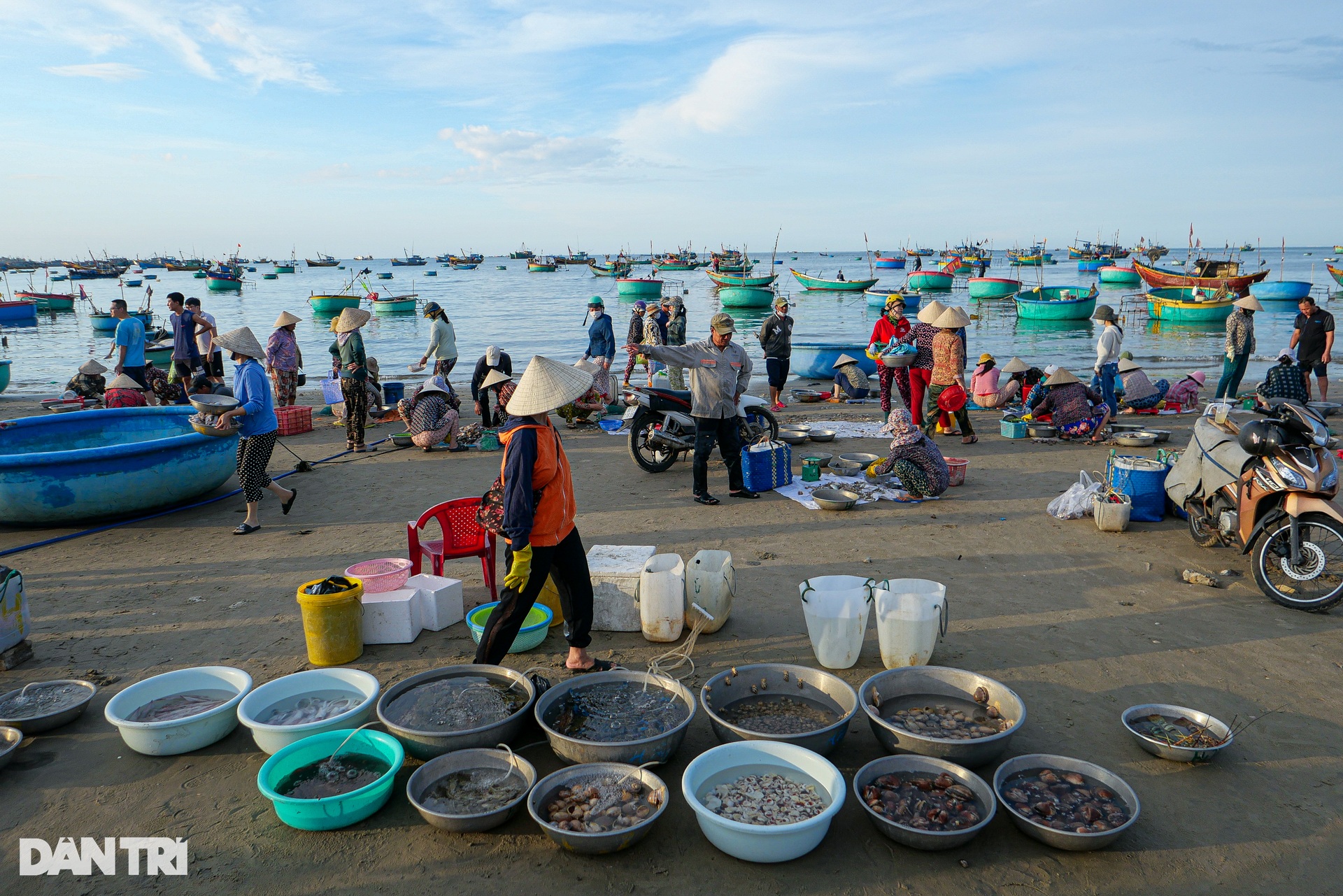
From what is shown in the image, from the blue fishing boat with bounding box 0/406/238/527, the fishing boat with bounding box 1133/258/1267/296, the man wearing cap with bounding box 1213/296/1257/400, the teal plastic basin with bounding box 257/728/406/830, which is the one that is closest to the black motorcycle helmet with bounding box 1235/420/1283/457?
the teal plastic basin with bounding box 257/728/406/830

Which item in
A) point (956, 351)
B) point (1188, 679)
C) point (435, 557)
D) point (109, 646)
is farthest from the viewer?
point (956, 351)

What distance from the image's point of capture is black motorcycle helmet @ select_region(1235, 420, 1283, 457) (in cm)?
549

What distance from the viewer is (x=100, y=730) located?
4.14m

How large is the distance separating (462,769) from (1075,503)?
6.33m

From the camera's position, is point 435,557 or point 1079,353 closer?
point 435,557

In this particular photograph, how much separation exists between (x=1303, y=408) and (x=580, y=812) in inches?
230

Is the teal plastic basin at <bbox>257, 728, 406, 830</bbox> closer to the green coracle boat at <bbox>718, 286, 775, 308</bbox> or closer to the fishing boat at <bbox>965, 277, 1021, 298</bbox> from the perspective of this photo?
the green coracle boat at <bbox>718, 286, 775, 308</bbox>

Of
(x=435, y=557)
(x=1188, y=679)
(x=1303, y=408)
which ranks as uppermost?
(x=1303, y=408)

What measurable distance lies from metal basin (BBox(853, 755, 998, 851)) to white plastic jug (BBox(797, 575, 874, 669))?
103cm

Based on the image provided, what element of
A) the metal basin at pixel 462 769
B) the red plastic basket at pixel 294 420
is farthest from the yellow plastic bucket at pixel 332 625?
the red plastic basket at pixel 294 420

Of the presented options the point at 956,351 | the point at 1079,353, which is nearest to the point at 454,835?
the point at 956,351

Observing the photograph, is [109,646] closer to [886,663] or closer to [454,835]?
[454,835]

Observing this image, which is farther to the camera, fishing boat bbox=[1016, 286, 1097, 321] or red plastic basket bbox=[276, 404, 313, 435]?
fishing boat bbox=[1016, 286, 1097, 321]

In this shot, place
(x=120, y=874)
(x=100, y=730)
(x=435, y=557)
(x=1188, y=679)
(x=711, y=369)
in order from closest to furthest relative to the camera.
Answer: (x=120, y=874) < (x=100, y=730) < (x=1188, y=679) < (x=435, y=557) < (x=711, y=369)
